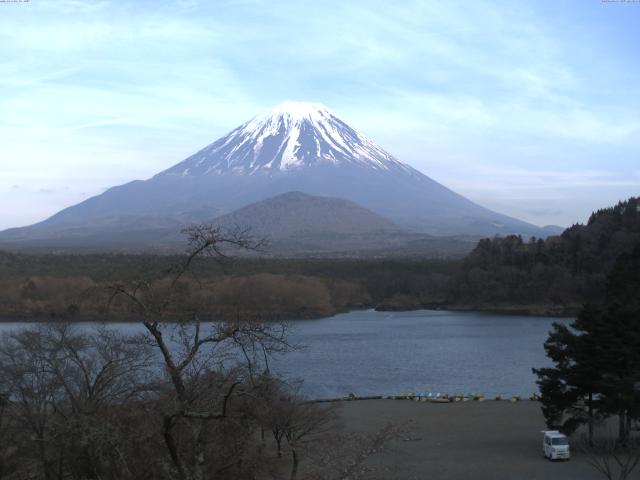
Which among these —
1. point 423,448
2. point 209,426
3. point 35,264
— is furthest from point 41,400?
point 35,264

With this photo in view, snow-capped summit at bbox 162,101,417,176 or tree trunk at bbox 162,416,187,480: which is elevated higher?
snow-capped summit at bbox 162,101,417,176

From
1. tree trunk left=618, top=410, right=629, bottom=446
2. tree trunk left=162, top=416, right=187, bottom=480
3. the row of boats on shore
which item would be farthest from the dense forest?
tree trunk left=162, top=416, right=187, bottom=480

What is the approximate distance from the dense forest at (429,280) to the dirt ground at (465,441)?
1952cm

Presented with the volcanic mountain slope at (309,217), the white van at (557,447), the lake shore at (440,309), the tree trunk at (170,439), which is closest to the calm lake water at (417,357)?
the lake shore at (440,309)

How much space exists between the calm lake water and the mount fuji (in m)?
85.6

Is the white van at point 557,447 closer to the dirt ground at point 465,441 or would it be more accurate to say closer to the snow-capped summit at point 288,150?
the dirt ground at point 465,441

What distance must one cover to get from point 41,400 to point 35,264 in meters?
45.5

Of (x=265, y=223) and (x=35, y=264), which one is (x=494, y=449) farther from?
(x=265, y=223)

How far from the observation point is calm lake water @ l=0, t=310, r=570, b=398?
1834cm

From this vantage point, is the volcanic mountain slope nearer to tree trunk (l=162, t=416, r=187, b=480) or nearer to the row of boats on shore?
the row of boats on shore

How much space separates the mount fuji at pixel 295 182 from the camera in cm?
12388

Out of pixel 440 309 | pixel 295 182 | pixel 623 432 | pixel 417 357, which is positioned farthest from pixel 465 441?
pixel 295 182

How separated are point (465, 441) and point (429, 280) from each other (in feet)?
117

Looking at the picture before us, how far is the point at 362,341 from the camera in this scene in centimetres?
2667
